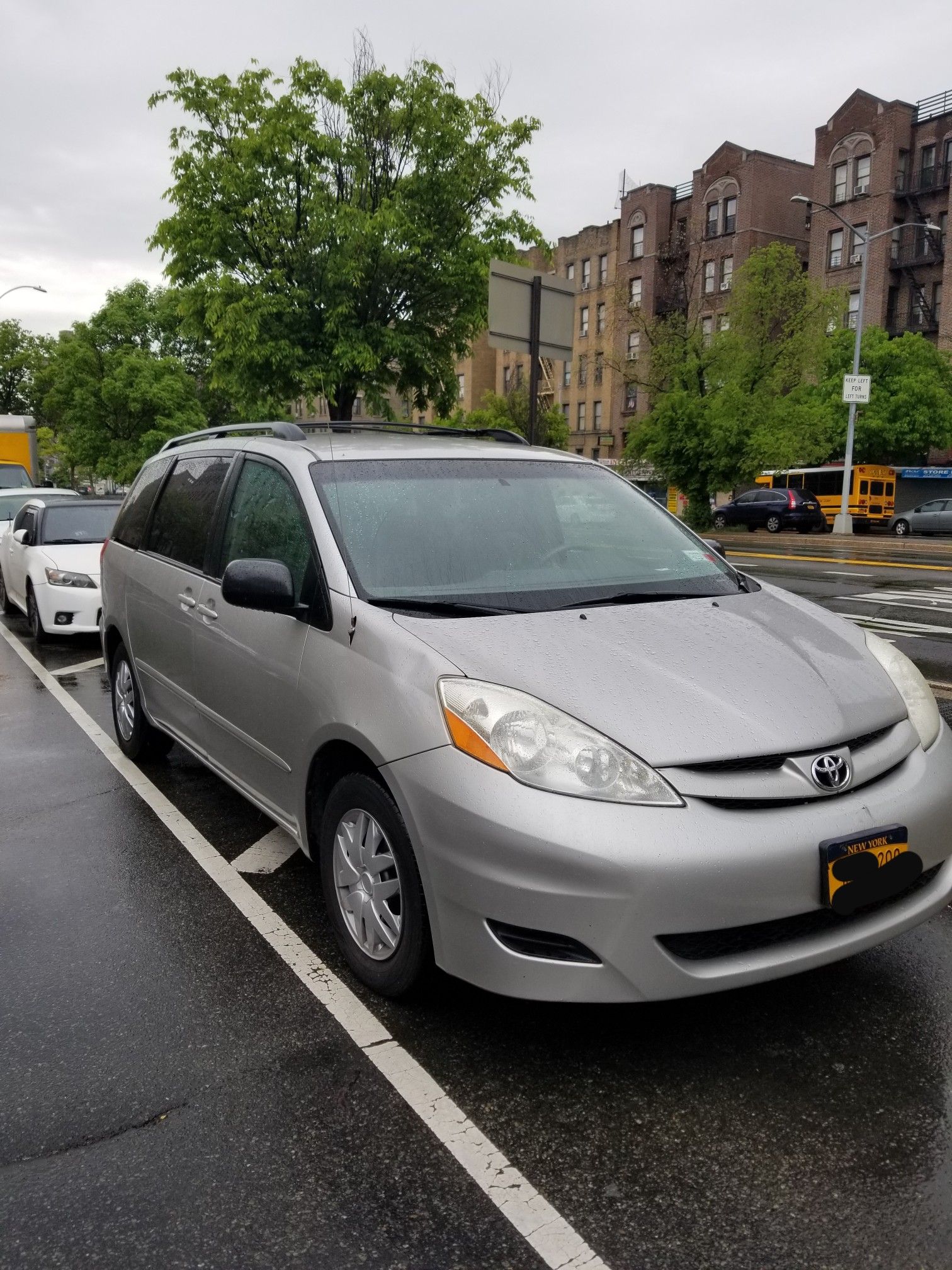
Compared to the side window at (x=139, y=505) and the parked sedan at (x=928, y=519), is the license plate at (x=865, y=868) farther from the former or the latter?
the parked sedan at (x=928, y=519)

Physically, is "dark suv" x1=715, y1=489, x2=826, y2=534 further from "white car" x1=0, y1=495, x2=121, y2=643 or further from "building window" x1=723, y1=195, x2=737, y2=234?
"white car" x1=0, y1=495, x2=121, y2=643

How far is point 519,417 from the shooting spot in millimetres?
53562

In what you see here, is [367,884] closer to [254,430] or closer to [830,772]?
[830,772]

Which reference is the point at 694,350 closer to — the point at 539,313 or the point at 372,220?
the point at 372,220

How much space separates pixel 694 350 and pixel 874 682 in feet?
112

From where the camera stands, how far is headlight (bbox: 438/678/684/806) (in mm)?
2584

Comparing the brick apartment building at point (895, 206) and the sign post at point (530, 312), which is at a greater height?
the brick apartment building at point (895, 206)

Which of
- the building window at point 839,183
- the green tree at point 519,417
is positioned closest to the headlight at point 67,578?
the green tree at point 519,417

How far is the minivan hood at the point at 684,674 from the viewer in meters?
2.70

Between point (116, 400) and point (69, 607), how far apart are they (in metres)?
34.0

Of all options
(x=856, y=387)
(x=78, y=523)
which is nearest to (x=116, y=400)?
(x=856, y=387)

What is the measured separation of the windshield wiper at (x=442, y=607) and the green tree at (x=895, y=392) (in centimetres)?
4007

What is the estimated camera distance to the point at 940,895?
117 inches

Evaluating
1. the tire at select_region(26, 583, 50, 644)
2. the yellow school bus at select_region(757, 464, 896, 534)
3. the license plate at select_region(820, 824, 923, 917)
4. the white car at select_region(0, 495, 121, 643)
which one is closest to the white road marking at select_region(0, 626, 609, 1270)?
the license plate at select_region(820, 824, 923, 917)
